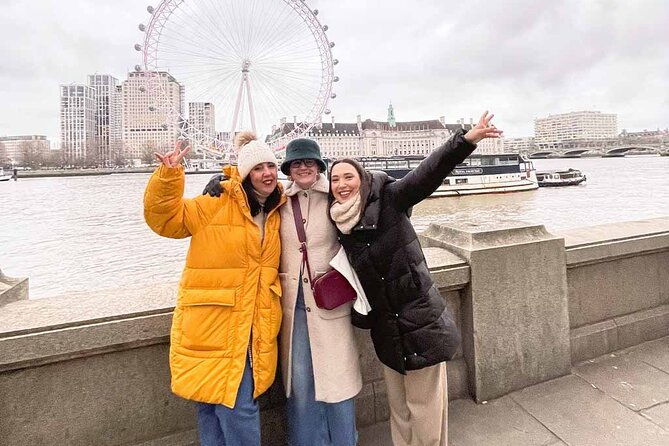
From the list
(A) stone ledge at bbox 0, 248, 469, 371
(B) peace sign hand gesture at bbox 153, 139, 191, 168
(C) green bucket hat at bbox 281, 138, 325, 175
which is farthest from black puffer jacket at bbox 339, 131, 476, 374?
(A) stone ledge at bbox 0, 248, 469, 371

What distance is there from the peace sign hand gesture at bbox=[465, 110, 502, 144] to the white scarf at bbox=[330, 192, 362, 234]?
19.6 inches

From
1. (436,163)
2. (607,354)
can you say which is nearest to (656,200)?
(607,354)

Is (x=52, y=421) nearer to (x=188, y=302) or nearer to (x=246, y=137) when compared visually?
(x=188, y=302)

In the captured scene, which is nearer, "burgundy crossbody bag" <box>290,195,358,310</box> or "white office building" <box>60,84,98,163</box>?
"burgundy crossbody bag" <box>290,195,358,310</box>

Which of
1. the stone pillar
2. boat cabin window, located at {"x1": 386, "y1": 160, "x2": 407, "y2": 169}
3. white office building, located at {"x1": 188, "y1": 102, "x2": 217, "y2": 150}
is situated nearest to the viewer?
the stone pillar

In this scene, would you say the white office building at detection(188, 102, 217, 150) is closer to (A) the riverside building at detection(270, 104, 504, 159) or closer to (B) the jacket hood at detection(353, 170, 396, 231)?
(B) the jacket hood at detection(353, 170, 396, 231)

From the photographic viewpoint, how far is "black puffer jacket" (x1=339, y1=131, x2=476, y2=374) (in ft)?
5.65

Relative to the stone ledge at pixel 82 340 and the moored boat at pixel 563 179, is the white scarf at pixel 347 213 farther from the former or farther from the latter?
the moored boat at pixel 563 179

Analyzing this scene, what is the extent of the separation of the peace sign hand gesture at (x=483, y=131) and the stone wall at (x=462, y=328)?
75cm

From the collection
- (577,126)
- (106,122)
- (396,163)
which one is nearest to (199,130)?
(396,163)

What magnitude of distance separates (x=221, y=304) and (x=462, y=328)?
1423mm

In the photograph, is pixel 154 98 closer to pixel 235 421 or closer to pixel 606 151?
pixel 235 421

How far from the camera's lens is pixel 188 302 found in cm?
162

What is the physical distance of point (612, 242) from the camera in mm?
2750
